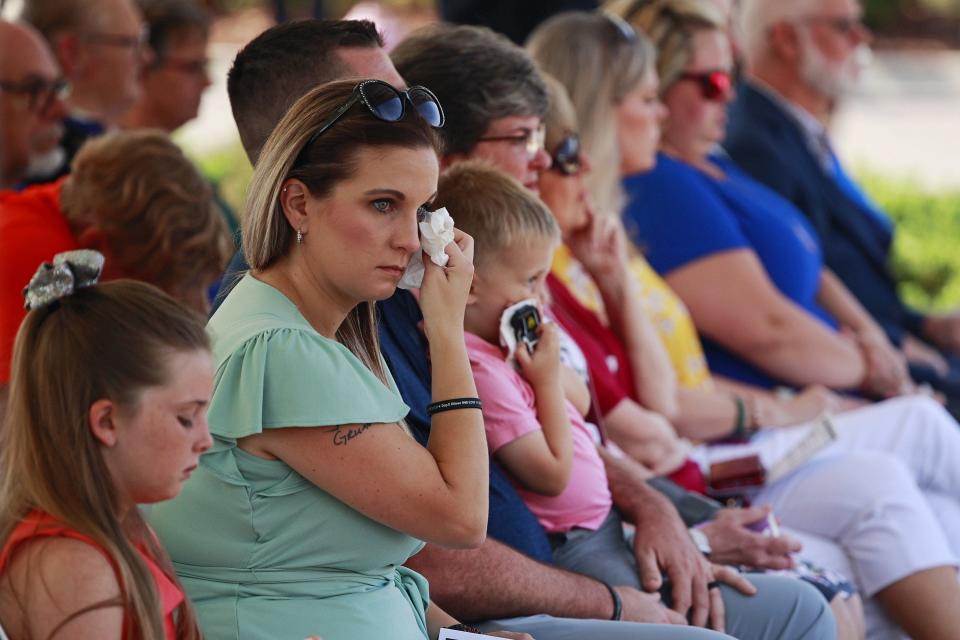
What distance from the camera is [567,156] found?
3371mm

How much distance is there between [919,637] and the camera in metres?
3.22

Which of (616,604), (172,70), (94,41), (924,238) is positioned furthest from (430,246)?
(924,238)

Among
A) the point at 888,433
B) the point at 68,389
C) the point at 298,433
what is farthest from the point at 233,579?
the point at 888,433

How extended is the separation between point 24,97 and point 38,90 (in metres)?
0.05

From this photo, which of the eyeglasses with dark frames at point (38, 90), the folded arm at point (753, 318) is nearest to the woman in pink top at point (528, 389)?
the folded arm at point (753, 318)

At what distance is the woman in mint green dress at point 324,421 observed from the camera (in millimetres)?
1975

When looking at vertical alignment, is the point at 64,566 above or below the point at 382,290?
below

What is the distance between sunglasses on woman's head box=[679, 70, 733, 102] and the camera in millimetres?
4535

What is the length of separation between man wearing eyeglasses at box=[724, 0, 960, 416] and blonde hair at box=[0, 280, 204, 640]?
12.8ft

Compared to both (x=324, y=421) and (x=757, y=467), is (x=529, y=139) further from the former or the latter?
(x=324, y=421)

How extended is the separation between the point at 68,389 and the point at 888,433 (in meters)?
2.99

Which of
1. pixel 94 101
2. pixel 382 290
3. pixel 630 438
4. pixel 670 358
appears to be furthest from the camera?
pixel 94 101

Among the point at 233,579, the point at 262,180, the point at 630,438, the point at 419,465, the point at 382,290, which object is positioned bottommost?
the point at 630,438

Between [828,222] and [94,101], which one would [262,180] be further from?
[828,222]
